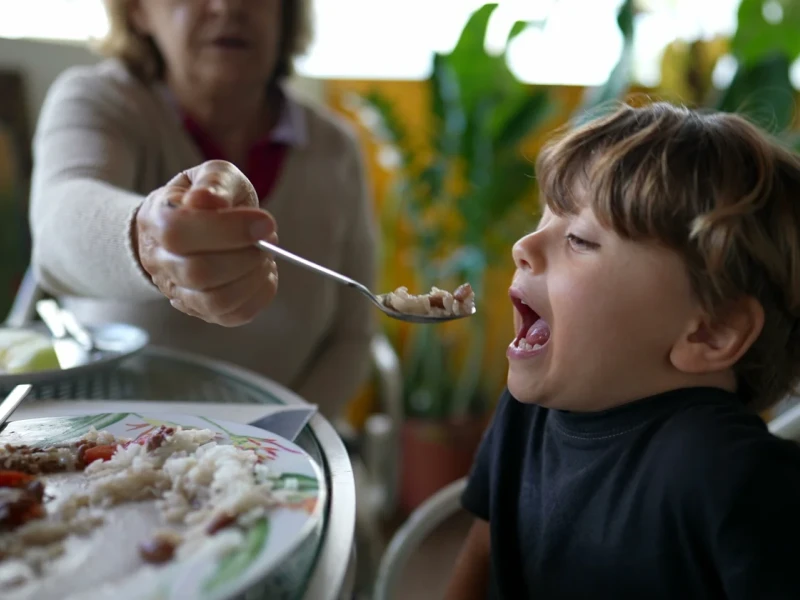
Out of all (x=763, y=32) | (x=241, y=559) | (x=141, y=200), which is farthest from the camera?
(x=763, y=32)

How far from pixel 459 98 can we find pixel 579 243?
4.30 ft

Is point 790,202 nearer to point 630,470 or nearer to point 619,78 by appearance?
point 630,470

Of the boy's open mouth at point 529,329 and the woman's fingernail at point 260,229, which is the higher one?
the woman's fingernail at point 260,229

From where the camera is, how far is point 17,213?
166 cm

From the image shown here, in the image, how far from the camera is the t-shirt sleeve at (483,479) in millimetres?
794

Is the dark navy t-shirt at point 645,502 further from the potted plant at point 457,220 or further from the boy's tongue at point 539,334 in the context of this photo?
the potted plant at point 457,220

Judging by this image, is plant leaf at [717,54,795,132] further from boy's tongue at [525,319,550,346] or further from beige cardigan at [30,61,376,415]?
boy's tongue at [525,319,550,346]

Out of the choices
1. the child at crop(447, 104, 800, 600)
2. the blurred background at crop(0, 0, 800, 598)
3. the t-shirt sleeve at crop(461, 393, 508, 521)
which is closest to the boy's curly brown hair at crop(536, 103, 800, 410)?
the child at crop(447, 104, 800, 600)

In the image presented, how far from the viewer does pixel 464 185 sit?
2.08m

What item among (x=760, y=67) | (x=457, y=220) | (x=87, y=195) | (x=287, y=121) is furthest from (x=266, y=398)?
(x=457, y=220)

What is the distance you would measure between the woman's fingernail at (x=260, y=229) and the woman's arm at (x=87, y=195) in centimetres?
18

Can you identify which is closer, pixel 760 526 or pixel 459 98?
pixel 760 526

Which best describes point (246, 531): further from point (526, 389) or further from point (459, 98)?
point (459, 98)

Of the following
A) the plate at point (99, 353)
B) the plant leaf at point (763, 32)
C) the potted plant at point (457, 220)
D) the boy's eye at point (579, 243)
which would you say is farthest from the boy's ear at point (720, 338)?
the plant leaf at point (763, 32)
